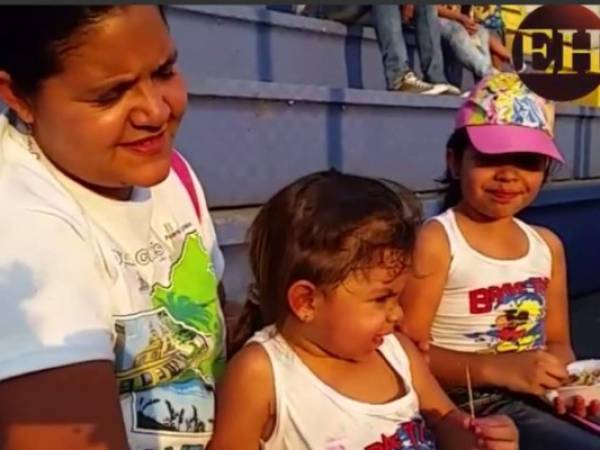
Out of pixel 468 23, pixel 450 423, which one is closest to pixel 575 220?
pixel 468 23

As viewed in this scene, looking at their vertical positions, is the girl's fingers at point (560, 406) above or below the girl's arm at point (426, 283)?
below

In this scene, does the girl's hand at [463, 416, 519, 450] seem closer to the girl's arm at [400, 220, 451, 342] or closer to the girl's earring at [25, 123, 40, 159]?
the girl's arm at [400, 220, 451, 342]

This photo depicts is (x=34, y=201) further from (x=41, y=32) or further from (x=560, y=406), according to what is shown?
(x=560, y=406)

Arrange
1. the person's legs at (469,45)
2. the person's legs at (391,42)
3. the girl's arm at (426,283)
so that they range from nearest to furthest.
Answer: the girl's arm at (426,283) → the person's legs at (391,42) → the person's legs at (469,45)

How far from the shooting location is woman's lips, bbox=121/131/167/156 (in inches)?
46.9

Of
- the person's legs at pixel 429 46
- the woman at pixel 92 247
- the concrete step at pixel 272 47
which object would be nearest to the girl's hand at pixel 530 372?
the woman at pixel 92 247

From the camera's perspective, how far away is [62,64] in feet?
3.64

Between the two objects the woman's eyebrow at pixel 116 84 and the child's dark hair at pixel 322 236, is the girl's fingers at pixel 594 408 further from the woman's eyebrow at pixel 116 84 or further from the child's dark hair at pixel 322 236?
the woman's eyebrow at pixel 116 84

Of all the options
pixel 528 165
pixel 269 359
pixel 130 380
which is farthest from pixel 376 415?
pixel 528 165

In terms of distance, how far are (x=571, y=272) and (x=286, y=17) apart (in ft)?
6.65

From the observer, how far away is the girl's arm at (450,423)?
5.06ft

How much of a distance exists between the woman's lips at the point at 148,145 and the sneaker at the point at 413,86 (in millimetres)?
3538

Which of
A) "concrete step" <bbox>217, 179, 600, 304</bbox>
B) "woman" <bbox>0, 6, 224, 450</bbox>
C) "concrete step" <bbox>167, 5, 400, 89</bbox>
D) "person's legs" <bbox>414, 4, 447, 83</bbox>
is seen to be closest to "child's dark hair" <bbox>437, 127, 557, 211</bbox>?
"woman" <bbox>0, 6, 224, 450</bbox>

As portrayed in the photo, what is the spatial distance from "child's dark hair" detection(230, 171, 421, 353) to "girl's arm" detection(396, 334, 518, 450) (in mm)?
230
